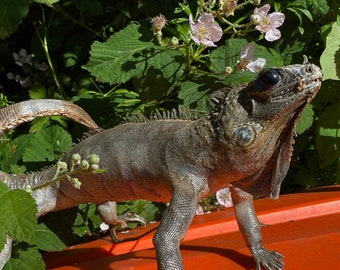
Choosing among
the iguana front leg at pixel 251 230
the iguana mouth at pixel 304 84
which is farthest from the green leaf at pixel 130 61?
the iguana mouth at pixel 304 84

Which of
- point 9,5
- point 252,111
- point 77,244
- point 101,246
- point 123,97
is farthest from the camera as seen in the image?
point 123,97

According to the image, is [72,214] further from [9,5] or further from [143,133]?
[9,5]

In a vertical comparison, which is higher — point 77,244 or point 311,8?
point 311,8

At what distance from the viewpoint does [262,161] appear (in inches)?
55.1

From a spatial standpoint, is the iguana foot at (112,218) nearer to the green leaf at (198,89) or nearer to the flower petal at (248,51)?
the green leaf at (198,89)

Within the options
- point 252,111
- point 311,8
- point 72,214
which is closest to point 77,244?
point 72,214

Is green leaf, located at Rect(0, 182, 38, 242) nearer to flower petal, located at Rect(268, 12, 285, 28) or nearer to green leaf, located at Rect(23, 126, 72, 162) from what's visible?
green leaf, located at Rect(23, 126, 72, 162)

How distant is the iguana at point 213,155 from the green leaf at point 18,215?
20 cm

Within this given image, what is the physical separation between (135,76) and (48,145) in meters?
0.34

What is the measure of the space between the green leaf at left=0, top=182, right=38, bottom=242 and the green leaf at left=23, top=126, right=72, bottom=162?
1.80 feet

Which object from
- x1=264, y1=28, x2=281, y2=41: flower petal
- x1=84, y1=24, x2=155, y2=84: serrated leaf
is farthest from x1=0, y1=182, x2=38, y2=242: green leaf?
x1=264, y1=28, x2=281, y2=41: flower petal

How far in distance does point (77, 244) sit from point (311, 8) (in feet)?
3.63

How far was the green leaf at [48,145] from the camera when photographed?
2064 mm

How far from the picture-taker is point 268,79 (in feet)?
4.32
